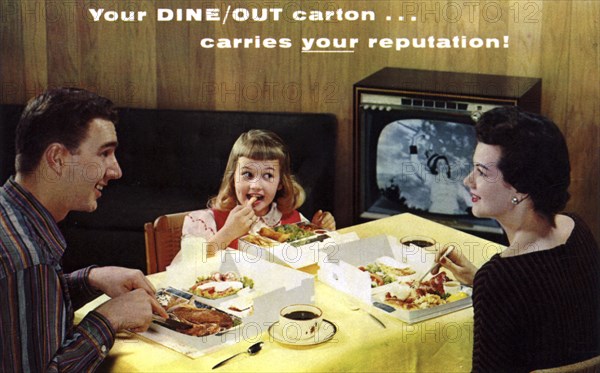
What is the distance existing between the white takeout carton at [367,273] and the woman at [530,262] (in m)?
0.20

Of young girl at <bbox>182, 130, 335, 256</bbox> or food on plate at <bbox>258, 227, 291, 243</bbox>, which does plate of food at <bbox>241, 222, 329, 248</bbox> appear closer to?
food on plate at <bbox>258, 227, 291, 243</bbox>

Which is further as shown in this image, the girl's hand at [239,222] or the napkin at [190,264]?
the girl's hand at [239,222]

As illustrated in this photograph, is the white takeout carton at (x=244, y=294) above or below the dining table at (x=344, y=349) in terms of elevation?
above

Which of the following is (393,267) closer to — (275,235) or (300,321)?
(275,235)

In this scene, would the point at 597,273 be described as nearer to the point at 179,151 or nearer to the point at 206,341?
the point at 206,341

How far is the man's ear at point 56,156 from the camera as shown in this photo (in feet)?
5.53

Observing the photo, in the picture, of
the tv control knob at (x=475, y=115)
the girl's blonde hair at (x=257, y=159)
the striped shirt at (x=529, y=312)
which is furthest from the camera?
the tv control knob at (x=475, y=115)

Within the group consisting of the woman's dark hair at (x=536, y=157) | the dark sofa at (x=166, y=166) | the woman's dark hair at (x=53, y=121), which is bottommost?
the dark sofa at (x=166, y=166)

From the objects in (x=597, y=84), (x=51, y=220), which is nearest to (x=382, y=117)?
(x=597, y=84)

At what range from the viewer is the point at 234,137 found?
3523 mm

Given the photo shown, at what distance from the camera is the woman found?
5.25ft

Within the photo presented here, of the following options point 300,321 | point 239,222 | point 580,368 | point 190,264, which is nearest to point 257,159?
point 239,222

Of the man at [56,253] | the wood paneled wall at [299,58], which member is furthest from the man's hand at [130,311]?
the wood paneled wall at [299,58]

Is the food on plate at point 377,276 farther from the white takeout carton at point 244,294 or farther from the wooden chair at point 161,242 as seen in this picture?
the wooden chair at point 161,242
